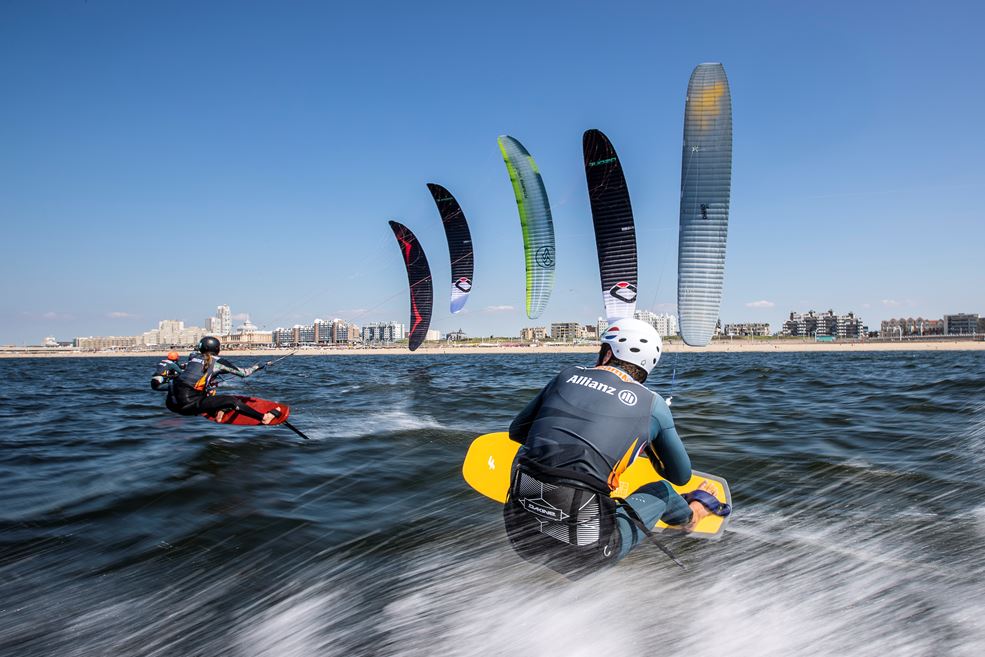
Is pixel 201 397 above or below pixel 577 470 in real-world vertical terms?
below

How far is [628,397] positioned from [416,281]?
32103mm

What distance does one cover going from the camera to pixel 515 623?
8.80 ft

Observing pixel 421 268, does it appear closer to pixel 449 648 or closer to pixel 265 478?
pixel 265 478

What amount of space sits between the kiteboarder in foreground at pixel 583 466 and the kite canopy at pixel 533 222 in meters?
21.6

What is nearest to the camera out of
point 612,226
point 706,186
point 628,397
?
point 628,397

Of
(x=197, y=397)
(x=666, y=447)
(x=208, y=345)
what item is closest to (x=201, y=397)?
(x=197, y=397)

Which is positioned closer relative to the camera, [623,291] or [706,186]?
[706,186]

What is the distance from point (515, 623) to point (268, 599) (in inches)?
58.7

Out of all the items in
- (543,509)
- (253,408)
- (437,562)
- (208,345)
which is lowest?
(437,562)

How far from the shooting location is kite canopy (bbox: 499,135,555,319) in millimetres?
23828

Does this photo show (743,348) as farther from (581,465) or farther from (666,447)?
(581,465)

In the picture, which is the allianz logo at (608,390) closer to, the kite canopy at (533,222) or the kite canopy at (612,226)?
the kite canopy at (612,226)

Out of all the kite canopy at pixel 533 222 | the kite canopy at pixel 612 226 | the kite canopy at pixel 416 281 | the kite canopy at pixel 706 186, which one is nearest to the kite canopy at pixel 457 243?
the kite canopy at pixel 416 281

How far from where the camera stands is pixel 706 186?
12.9 m
